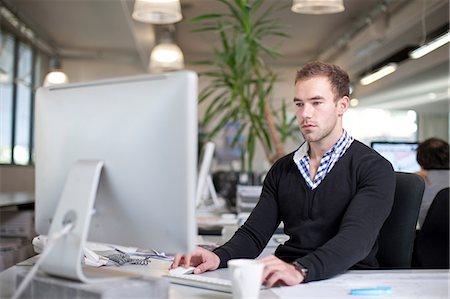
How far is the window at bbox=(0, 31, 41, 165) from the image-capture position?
883 cm

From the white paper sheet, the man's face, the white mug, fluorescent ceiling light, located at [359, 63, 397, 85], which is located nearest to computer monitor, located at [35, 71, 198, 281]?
the white mug

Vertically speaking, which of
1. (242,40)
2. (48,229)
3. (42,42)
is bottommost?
(48,229)

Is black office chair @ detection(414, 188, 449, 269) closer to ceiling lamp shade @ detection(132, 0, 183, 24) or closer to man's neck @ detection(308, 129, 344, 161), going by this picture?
man's neck @ detection(308, 129, 344, 161)

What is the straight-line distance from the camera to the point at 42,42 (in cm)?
1043

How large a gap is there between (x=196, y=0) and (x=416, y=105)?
6.05 m

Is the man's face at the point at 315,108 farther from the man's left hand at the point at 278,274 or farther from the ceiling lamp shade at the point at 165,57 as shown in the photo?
the ceiling lamp shade at the point at 165,57

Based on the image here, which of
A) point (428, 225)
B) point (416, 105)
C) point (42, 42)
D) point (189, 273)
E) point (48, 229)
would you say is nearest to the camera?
point (48, 229)

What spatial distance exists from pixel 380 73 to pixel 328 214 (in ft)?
28.6

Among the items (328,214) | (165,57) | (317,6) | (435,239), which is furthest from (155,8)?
(165,57)

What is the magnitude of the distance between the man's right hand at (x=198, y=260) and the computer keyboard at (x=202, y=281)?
9cm

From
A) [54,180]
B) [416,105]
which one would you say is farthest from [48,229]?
[416,105]

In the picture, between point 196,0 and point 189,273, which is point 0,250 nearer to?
point 189,273

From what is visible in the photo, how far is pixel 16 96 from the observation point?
9375 mm

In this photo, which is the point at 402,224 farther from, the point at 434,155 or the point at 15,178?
the point at 15,178
